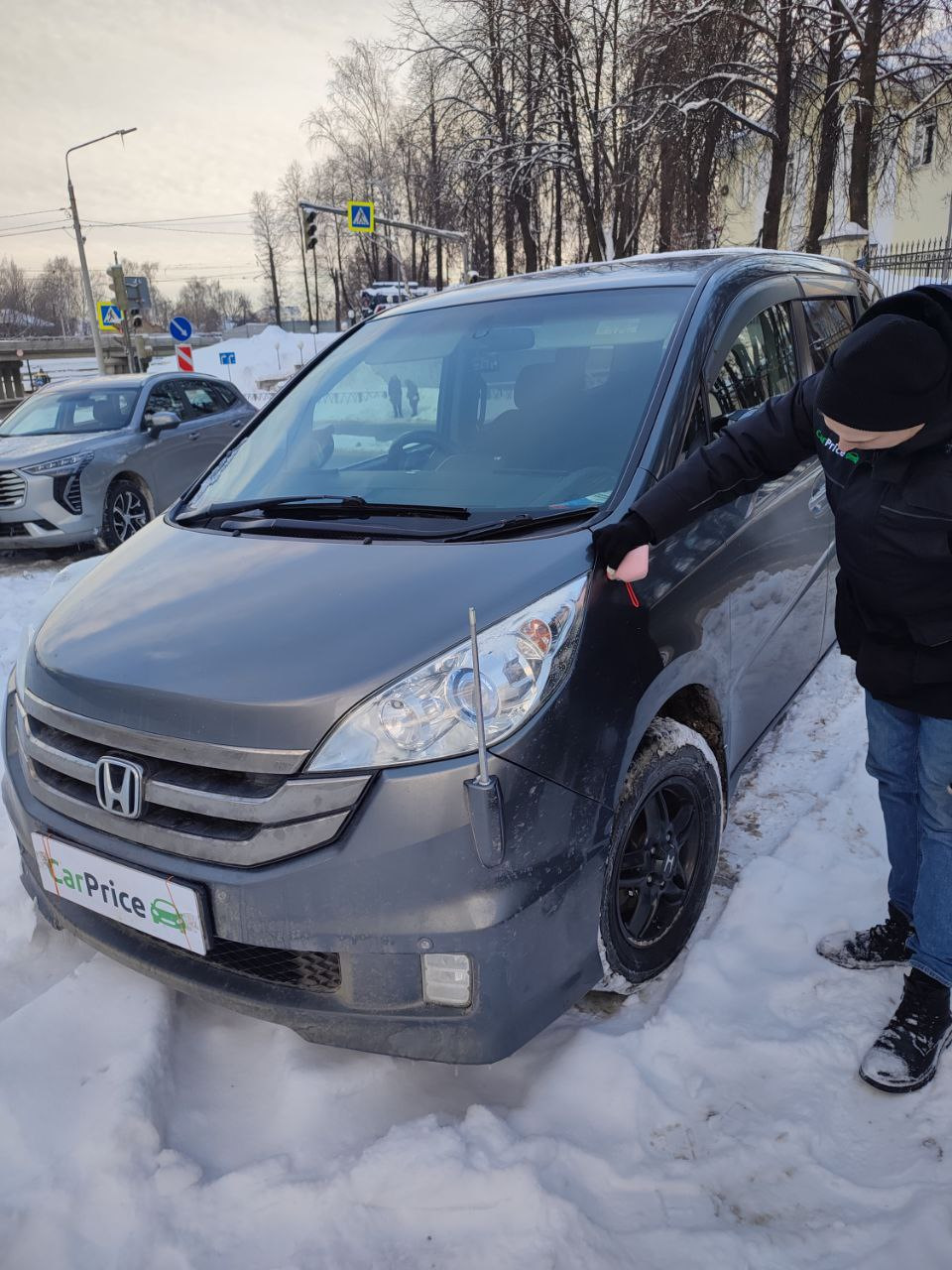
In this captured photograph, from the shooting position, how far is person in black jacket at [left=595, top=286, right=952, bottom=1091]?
5.85 ft

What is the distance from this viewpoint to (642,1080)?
207 centimetres

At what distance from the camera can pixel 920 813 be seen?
2.20m

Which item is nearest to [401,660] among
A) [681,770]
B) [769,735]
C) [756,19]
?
[681,770]

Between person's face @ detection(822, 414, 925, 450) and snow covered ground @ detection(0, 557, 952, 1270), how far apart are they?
55.0 inches

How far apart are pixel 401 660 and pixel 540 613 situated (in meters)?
0.31

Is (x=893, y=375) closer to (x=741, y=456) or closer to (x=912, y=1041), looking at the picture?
(x=741, y=456)

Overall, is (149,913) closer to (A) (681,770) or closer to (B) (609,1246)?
(B) (609,1246)

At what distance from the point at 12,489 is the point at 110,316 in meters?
18.5

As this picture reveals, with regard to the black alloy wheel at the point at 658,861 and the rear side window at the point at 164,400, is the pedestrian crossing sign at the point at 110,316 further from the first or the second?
the black alloy wheel at the point at 658,861

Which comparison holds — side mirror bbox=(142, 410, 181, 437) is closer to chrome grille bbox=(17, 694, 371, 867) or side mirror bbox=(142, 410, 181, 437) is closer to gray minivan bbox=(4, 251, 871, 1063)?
gray minivan bbox=(4, 251, 871, 1063)

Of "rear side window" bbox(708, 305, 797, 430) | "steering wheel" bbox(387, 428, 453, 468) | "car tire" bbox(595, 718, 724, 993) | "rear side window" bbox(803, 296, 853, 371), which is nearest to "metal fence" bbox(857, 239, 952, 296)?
"rear side window" bbox(803, 296, 853, 371)

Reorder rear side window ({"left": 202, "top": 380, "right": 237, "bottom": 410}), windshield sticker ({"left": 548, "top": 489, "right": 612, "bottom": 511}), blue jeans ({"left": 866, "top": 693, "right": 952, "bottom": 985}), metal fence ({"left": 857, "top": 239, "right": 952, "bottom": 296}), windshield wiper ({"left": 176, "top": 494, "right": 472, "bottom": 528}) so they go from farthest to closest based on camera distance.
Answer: metal fence ({"left": 857, "top": 239, "right": 952, "bottom": 296}) < rear side window ({"left": 202, "top": 380, "right": 237, "bottom": 410}) < windshield wiper ({"left": 176, "top": 494, "right": 472, "bottom": 528}) < windshield sticker ({"left": 548, "top": 489, "right": 612, "bottom": 511}) < blue jeans ({"left": 866, "top": 693, "right": 952, "bottom": 985})

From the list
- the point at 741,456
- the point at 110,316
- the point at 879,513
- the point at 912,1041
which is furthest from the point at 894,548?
the point at 110,316

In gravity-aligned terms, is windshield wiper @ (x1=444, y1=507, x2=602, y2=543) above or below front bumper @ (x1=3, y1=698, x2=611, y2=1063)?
above
